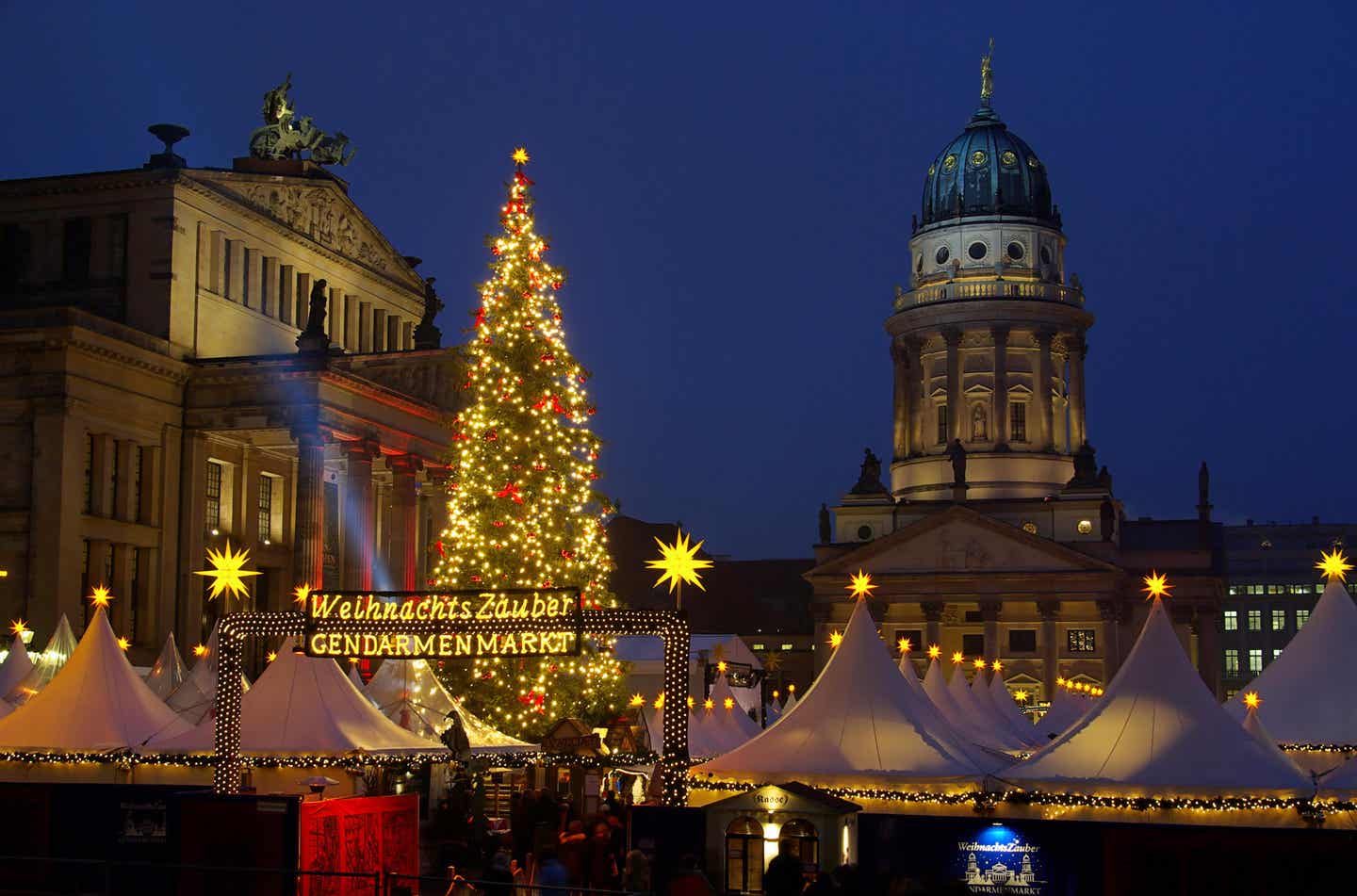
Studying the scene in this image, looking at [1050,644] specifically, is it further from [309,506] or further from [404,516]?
[309,506]

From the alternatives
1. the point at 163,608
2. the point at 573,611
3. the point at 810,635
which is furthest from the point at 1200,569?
the point at 573,611

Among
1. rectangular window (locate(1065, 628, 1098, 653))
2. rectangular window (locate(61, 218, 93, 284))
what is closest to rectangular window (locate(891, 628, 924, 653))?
rectangular window (locate(1065, 628, 1098, 653))

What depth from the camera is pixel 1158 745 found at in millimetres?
27250

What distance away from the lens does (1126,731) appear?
90.9ft

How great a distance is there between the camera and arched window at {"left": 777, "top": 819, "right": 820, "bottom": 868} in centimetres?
2183

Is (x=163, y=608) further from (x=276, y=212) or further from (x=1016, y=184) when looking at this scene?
(x=1016, y=184)

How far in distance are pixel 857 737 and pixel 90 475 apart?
104ft

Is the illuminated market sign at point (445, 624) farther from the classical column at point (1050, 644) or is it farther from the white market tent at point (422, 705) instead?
the classical column at point (1050, 644)

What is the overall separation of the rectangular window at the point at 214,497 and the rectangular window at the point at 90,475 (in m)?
5.68

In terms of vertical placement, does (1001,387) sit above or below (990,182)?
below

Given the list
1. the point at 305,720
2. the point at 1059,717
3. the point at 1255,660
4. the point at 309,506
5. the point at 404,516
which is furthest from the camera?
the point at 1255,660

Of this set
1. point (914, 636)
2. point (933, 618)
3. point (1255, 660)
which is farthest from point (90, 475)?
point (1255, 660)

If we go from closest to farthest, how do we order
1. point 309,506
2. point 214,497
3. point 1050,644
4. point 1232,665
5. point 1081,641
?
1. point 309,506
2. point 214,497
3. point 1050,644
4. point 1081,641
5. point 1232,665

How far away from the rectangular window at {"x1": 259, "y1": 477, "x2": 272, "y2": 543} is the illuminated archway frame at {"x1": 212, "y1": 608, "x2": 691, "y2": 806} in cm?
3632
